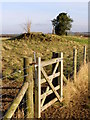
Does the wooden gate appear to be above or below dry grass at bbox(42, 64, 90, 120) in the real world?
above

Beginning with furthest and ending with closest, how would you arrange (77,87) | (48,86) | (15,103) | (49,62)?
(77,87) < (48,86) < (49,62) < (15,103)

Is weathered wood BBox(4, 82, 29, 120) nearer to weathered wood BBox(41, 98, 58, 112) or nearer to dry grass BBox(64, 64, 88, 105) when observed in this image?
weathered wood BBox(41, 98, 58, 112)

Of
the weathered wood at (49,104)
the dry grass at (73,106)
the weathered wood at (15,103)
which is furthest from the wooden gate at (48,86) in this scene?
the weathered wood at (15,103)

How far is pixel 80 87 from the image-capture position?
24.8 ft

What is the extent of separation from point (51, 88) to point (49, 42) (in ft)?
66.7

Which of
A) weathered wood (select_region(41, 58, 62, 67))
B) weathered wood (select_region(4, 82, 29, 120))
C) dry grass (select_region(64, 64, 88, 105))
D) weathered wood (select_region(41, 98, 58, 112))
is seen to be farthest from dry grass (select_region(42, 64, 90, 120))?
weathered wood (select_region(4, 82, 29, 120))

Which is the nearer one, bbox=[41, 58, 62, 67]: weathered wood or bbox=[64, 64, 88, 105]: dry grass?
bbox=[41, 58, 62, 67]: weathered wood

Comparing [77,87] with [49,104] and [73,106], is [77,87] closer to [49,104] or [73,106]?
[73,106]

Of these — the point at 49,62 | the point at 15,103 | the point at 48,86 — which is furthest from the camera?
the point at 48,86

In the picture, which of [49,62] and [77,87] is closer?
[49,62]

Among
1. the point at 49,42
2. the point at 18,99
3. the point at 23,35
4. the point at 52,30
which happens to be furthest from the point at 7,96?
the point at 52,30

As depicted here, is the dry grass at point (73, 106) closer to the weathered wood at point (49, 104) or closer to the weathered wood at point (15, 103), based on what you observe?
the weathered wood at point (49, 104)

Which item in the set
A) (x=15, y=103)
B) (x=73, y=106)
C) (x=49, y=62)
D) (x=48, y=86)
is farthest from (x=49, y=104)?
(x=15, y=103)

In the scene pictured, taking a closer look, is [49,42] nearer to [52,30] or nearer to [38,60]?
[52,30]
